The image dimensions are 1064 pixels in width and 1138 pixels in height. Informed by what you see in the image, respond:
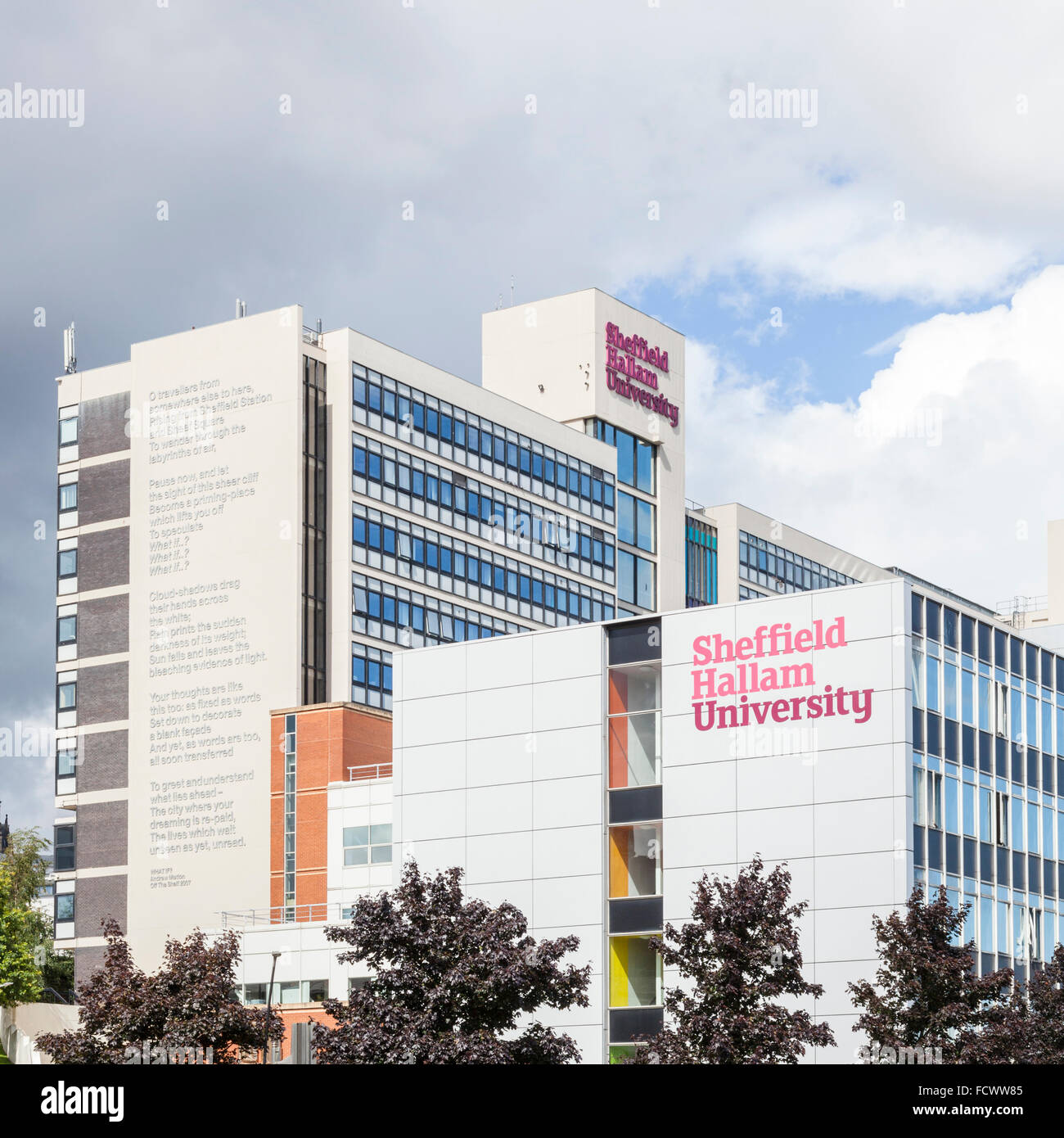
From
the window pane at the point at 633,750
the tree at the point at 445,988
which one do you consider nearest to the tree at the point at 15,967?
the window pane at the point at 633,750

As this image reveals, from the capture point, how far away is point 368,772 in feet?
279

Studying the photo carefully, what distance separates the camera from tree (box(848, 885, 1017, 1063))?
140 ft

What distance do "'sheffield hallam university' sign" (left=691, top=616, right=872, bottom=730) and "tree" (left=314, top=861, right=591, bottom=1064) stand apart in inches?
643

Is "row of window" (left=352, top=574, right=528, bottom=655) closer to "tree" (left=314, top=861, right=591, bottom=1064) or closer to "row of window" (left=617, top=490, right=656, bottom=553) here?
"row of window" (left=617, top=490, right=656, bottom=553)

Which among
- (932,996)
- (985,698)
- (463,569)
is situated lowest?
(932,996)

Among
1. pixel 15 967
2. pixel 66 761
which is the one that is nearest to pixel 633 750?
pixel 15 967

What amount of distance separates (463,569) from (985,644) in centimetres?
3986

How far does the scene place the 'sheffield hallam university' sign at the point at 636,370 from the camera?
358 ft

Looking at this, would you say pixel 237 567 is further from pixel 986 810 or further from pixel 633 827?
pixel 986 810

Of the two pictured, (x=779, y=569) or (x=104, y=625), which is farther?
(x=779, y=569)

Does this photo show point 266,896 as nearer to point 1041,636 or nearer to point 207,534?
point 207,534
